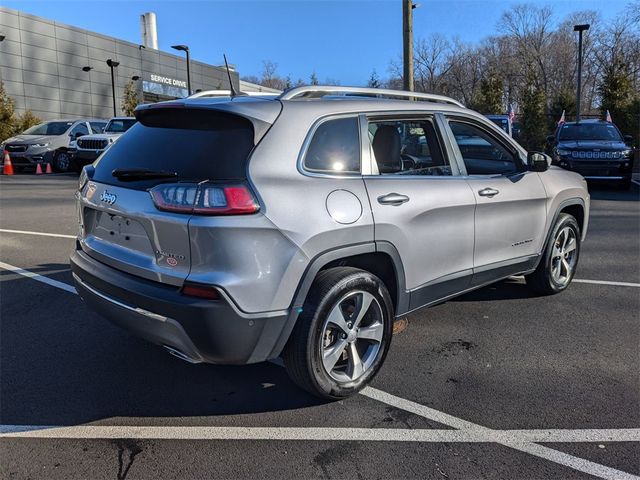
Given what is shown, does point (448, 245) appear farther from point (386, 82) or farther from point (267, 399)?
point (386, 82)

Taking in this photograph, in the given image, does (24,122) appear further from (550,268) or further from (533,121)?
(550,268)

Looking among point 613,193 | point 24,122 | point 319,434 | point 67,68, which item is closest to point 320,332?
point 319,434

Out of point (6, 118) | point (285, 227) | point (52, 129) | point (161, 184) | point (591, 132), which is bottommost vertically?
point (285, 227)

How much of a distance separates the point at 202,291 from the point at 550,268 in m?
3.68

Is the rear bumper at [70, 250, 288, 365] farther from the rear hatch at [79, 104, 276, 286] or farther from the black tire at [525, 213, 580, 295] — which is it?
the black tire at [525, 213, 580, 295]

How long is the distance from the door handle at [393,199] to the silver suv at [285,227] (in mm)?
13

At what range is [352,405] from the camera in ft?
10.6

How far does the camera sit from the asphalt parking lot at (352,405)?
265 cm

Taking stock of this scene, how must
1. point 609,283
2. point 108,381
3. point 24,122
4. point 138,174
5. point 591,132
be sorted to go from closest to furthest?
point 138,174
point 108,381
point 609,283
point 591,132
point 24,122

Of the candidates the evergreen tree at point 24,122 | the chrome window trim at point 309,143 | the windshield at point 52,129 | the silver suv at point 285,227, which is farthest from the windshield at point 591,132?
the evergreen tree at point 24,122

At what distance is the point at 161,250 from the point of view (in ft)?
9.27

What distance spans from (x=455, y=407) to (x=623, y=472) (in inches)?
35.7

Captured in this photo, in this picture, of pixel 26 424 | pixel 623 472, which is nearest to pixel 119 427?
pixel 26 424

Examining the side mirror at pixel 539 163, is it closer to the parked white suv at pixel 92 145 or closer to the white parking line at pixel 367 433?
the white parking line at pixel 367 433
